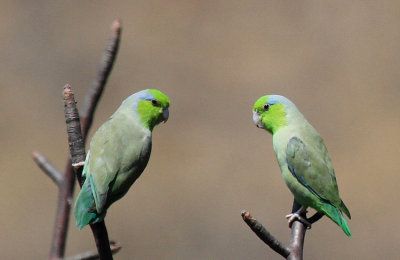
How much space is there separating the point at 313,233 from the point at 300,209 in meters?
5.43

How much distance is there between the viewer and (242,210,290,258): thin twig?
202 cm

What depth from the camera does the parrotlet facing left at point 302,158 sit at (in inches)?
119

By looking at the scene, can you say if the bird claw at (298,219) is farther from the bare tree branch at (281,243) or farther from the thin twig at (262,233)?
the thin twig at (262,233)

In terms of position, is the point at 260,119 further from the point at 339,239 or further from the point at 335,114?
the point at 335,114

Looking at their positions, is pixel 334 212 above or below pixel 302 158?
below

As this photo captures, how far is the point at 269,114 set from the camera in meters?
3.14

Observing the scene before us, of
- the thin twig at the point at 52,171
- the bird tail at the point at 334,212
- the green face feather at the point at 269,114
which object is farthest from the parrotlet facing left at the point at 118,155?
the bird tail at the point at 334,212

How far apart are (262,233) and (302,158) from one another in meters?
1.02

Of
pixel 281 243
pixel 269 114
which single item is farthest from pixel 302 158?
pixel 281 243

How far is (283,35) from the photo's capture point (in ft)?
31.0

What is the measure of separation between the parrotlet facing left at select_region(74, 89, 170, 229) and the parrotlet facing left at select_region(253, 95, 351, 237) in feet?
2.05

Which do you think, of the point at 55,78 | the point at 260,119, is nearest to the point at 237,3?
the point at 55,78

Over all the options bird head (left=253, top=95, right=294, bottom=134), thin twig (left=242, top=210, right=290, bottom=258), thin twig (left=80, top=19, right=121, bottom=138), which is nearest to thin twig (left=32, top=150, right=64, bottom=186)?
thin twig (left=80, top=19, right=121, bottom=138)

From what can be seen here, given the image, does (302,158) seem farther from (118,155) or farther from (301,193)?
(118,155)
